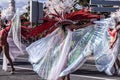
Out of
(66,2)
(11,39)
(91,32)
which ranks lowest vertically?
(11,39)

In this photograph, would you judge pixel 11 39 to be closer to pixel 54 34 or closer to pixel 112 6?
pixel 54 34

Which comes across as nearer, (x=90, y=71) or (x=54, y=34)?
(x=54, y=34)

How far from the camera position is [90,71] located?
12.1m

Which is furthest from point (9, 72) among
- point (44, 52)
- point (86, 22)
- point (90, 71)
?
point (86, 22)

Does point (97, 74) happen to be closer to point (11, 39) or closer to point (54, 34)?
point (11, 39)

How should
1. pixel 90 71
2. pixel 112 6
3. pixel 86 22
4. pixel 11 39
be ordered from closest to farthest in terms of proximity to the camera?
pixel 86 22 → pixel 11 39 → pixel 90 71 → pixel 112 6

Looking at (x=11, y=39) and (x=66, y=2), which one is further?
(x=11, y=39)

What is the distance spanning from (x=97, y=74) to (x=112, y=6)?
71.5ft

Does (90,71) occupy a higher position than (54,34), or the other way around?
(54,34)

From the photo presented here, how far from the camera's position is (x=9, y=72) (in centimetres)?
1135

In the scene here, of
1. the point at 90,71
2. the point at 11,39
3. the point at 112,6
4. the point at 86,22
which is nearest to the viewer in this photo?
the point at 86,22

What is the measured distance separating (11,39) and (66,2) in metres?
3.97

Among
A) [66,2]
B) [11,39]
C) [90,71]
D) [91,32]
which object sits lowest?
[90,71]

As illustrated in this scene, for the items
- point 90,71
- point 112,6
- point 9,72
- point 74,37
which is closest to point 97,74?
point 90,71
